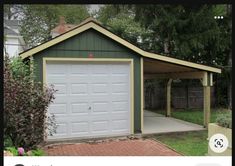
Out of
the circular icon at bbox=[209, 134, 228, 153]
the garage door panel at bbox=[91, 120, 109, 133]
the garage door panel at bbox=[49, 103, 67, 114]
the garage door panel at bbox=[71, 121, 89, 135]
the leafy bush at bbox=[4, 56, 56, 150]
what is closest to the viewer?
the circular icon at bbox=[209, 134, 228, 153]

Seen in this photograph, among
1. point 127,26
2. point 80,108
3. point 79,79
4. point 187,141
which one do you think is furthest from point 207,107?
point 127,26

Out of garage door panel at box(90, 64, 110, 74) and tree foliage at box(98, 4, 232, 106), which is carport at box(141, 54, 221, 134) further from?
tree foliage at box(98, 4, 232, 106)

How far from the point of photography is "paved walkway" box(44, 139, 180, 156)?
7.98 meters

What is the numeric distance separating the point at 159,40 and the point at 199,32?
103 inches

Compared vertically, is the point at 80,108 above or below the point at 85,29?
below

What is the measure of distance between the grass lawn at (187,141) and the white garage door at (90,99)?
1.37 metres

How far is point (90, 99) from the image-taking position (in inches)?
397

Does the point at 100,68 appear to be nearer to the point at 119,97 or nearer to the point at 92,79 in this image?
the point at 92,79

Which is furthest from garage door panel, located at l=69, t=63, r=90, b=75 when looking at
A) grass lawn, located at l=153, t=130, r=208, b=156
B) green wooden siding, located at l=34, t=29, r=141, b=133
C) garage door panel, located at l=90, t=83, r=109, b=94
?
grass lawn, located at l=153, t=130, r=208, b=156

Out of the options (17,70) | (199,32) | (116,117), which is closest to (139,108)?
(116,117)

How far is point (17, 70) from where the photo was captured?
6738mm

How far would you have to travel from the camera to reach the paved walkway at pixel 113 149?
7984 millimetres

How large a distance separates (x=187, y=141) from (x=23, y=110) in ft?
17.5

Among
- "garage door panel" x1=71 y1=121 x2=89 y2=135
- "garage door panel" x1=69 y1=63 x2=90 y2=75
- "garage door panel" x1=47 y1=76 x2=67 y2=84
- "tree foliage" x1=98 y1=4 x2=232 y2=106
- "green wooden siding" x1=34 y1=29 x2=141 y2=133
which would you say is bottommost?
"garage door panel" x1=71 y1=121 x2=89 y2=135
